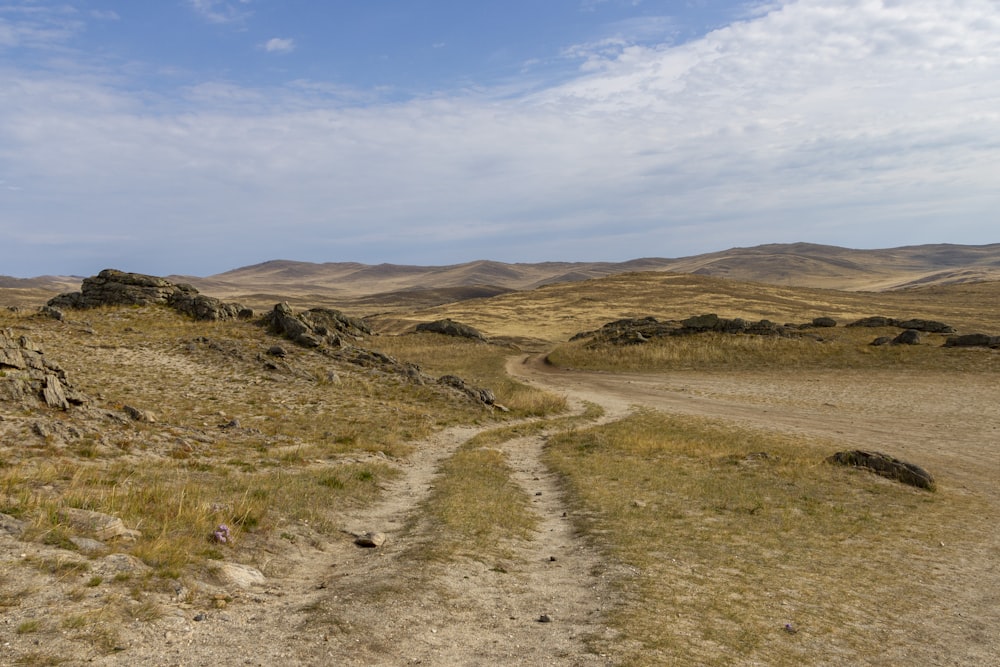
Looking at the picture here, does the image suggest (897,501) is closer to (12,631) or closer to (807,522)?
(807,522)

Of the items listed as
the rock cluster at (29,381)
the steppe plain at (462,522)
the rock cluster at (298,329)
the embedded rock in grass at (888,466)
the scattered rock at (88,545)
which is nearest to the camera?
the steppe plain at (462,522)

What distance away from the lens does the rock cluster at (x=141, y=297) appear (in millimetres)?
41953

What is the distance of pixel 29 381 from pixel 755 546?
21465 millimetres

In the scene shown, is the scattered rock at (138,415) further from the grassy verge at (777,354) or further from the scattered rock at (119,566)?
the grassy verge at (777,354)

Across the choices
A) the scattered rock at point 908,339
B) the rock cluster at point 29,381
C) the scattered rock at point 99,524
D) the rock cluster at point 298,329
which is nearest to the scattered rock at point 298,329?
the rock cluster at point 298,329

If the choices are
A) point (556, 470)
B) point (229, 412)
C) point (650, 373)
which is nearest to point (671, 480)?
point (556, 470)

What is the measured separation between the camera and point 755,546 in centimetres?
1225

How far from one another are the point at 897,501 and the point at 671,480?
20.5 feet

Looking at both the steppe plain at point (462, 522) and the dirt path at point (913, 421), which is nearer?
the steppe plain at point (462, 522)

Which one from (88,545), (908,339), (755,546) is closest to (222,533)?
(88,545)

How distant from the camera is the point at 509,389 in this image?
38.3 meters

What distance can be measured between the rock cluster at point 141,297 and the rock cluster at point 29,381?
2221 centimetres

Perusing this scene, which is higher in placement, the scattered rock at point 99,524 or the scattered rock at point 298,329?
the scattered rock at point 298,329

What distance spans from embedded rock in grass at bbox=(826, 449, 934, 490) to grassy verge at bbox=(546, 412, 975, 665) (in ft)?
2.08
